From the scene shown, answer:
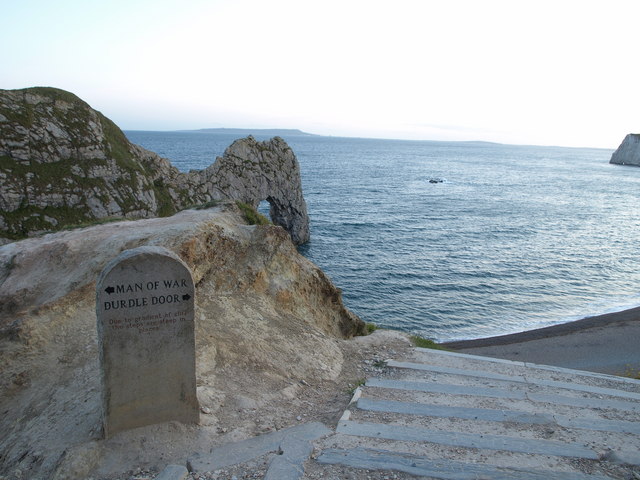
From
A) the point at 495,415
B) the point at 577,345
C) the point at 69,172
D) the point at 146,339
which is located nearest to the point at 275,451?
the point at 146,339

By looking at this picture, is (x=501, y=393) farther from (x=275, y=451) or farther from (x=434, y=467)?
(x=275, y=451)

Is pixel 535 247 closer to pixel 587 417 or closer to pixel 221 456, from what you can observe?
pixel 587 417

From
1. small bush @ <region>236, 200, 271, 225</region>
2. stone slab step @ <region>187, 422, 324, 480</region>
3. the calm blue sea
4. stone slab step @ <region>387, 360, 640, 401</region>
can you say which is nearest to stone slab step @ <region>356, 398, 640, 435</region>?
stone slab step @ <region>187, 422, 324, 480</region>

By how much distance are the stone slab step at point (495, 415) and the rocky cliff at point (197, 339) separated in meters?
1.18

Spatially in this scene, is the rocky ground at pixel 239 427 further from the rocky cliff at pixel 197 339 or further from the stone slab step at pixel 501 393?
the stone slab step at pixel 501 393

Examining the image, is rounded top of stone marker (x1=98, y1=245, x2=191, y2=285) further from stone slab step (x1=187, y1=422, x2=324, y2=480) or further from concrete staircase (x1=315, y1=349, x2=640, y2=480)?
concrete staircase (x1=315, y1=349, x2=640, y2=480)

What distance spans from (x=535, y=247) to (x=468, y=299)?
706 inches

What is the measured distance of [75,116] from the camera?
3120 cm

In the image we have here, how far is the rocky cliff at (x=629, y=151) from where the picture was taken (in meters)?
166

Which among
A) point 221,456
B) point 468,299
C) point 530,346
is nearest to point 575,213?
point 468,299

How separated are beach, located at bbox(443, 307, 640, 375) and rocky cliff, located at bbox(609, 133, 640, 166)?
172m

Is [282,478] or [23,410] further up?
[282,478]

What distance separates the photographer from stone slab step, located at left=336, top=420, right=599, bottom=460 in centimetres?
595

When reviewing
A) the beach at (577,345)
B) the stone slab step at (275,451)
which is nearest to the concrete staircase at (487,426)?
the stone slab step at (275,451)
